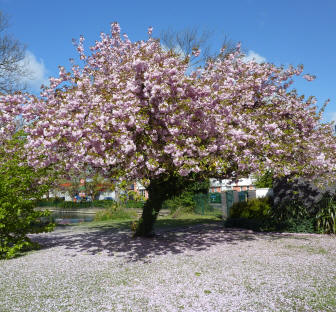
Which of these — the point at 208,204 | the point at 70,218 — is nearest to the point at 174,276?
the point at 208,204

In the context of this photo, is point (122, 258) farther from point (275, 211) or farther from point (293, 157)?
point (275, 211)

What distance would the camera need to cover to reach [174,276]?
7488 mm

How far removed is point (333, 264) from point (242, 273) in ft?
8.62

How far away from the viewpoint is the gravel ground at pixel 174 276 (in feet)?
18.8

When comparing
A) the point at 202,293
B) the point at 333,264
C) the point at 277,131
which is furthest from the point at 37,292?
the point at 277,131

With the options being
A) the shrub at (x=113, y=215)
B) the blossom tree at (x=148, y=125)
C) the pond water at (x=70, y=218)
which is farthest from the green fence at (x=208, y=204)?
the blossom tree at (x=148, y=125)

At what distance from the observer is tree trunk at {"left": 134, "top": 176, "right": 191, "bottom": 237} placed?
479 inches

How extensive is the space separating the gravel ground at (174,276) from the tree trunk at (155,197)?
892mm

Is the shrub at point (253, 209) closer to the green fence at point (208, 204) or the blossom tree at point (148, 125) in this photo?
the blossom tree at point (148, 125)

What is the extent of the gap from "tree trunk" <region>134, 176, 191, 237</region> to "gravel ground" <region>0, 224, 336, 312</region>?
89 cm

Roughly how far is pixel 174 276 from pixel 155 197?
523cm

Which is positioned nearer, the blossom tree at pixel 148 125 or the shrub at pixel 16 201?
the blossom tree at pixel 148 125

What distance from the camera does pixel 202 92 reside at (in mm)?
8883

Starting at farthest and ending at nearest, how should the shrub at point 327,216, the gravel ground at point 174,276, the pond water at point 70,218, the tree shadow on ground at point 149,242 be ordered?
the pond water at point 70,218 < the shrub at point 327,216 < the tree shadow on ground at point 149,242 < the gravel ground at point 174,276
